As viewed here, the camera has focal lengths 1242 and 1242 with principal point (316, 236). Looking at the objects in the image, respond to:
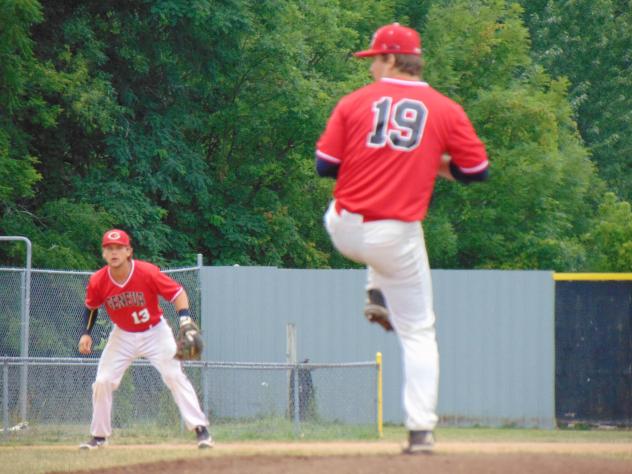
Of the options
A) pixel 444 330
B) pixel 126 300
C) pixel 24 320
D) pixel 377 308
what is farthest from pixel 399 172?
pixel 444 330

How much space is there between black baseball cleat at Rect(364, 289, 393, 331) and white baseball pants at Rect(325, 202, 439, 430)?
3 centimetres

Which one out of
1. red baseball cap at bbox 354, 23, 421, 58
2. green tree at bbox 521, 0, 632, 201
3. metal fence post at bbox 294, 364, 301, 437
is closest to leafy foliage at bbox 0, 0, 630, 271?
green tree at bbox 521, 0, 632, 201

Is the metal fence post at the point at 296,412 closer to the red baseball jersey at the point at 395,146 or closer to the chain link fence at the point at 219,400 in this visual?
the chain link fence at the point at 219,400

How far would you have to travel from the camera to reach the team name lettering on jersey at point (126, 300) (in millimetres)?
10953

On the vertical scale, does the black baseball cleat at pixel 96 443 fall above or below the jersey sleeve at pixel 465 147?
below

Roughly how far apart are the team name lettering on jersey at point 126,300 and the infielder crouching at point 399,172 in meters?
4.26

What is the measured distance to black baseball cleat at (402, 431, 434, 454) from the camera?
23.4ft

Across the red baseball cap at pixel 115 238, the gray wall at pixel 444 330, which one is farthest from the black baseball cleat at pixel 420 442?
the gray wall at pixel 444 330

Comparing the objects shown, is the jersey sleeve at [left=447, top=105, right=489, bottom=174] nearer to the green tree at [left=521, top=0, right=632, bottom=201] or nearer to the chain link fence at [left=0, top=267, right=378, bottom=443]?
the chain link fence at [left=0, top=267, right=378, bottom=443]

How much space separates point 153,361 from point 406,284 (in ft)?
15.5

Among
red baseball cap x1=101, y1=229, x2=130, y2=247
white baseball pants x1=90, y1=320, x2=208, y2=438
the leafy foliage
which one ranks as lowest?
white baseball pants x1=90, y1=320, x2=208, y2=438

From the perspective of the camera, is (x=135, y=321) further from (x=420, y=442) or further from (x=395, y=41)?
(x=395, y=41)

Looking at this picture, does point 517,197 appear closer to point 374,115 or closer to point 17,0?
point 17,0

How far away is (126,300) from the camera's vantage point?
10969 mm
